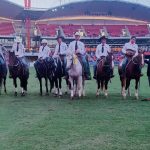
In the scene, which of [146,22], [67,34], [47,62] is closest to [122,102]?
[47,62]

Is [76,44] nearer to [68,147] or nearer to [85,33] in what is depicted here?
[68,147]

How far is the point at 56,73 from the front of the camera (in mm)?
17031

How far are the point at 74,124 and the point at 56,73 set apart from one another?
7.16 metres

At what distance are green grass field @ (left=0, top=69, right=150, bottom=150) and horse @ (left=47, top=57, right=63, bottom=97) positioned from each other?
2061 mm

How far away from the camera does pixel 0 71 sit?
680 inches

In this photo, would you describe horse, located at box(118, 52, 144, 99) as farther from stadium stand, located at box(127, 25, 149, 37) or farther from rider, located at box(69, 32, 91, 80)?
stadium stand, located at box(127, 25, 149, 37)

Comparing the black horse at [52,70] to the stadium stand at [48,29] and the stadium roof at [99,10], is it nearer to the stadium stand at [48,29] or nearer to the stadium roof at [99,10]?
the stadium stand at [48,29]

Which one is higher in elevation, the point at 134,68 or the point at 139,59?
the point at 139,59

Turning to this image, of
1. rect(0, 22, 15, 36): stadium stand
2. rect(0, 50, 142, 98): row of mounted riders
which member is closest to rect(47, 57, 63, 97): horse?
rect(0, 50, 142, 98): row of mounted riders

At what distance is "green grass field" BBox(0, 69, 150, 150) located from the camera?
25.8 ft

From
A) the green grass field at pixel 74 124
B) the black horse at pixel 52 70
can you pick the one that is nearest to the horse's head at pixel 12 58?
the black horse at pixel 52 70

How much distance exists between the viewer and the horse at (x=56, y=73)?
16.9m

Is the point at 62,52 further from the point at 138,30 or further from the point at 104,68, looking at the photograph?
the point at 138,30

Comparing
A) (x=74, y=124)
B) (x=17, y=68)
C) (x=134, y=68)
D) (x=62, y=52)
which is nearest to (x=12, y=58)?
(x=17, y=68)
